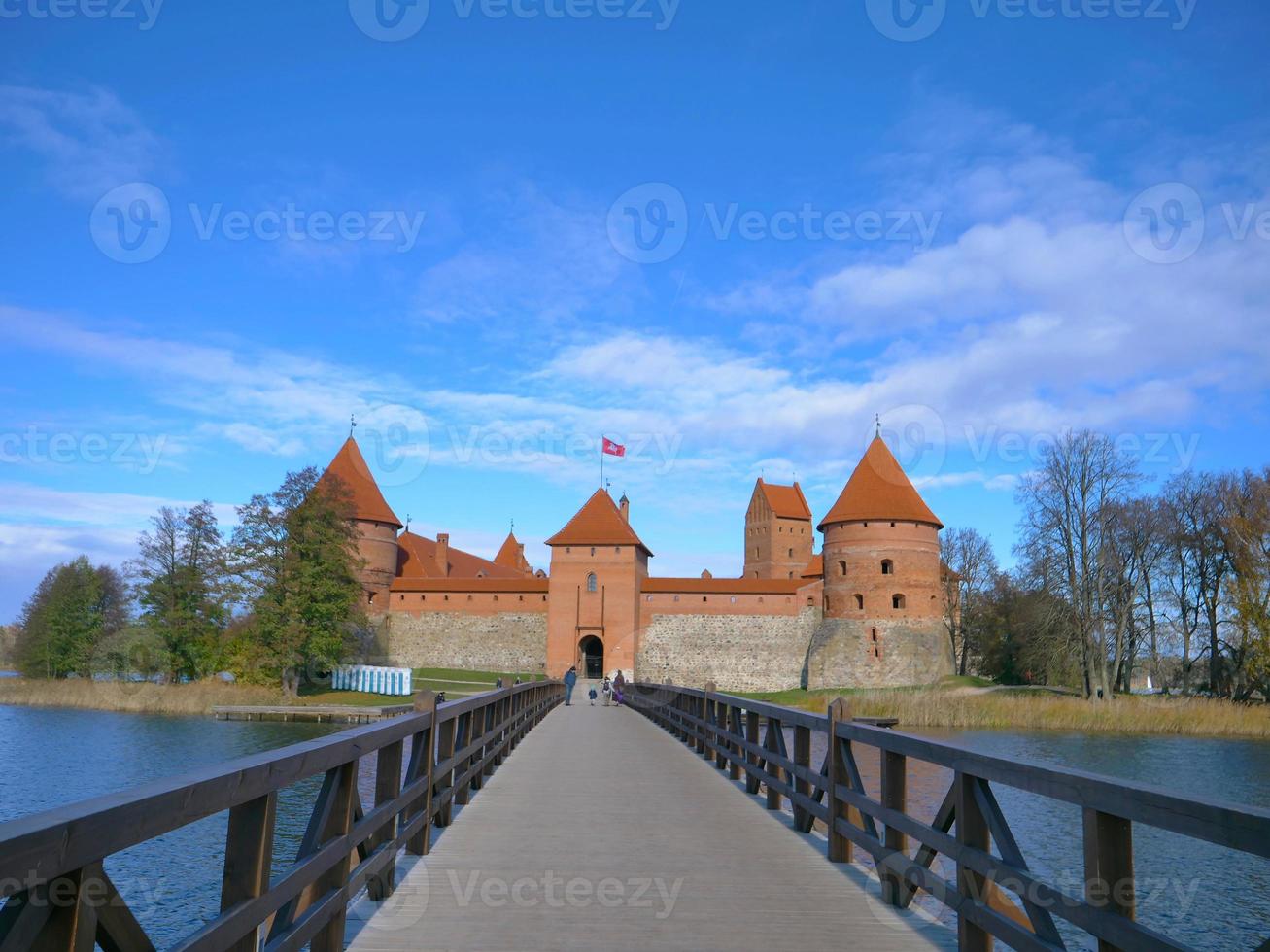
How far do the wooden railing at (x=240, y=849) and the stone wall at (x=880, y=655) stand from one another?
36100mm

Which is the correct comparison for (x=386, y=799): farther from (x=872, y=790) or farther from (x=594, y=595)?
(x=594, y=595)

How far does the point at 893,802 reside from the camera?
4.72 m

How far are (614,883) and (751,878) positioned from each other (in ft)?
2.46

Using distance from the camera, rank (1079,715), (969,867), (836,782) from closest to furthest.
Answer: (969,867) → (836,782) → (1079,715)

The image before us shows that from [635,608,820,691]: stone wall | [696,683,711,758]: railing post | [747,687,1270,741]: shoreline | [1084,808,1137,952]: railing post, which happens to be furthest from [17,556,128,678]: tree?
[1084,808,1137,952]: railing post

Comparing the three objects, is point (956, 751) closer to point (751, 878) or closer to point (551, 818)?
point (751, 878)

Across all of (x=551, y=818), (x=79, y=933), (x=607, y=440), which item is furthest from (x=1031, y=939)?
(x=607, y=440)

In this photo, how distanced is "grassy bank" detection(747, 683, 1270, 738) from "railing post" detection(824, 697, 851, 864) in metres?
18.5

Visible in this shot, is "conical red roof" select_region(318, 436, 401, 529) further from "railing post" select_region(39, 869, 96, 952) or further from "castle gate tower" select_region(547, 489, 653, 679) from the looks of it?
"railing post" select_region(39, 869, 96, 952)

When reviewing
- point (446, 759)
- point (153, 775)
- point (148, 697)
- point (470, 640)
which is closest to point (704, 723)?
point (446, 759)

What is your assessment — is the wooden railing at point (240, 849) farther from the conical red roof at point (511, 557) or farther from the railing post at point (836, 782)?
the conical red roof at point (511, 557)

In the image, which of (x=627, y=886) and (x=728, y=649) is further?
(x=728, y=649)

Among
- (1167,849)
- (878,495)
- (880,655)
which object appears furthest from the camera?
(878,495)

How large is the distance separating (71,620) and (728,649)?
1219 inches
